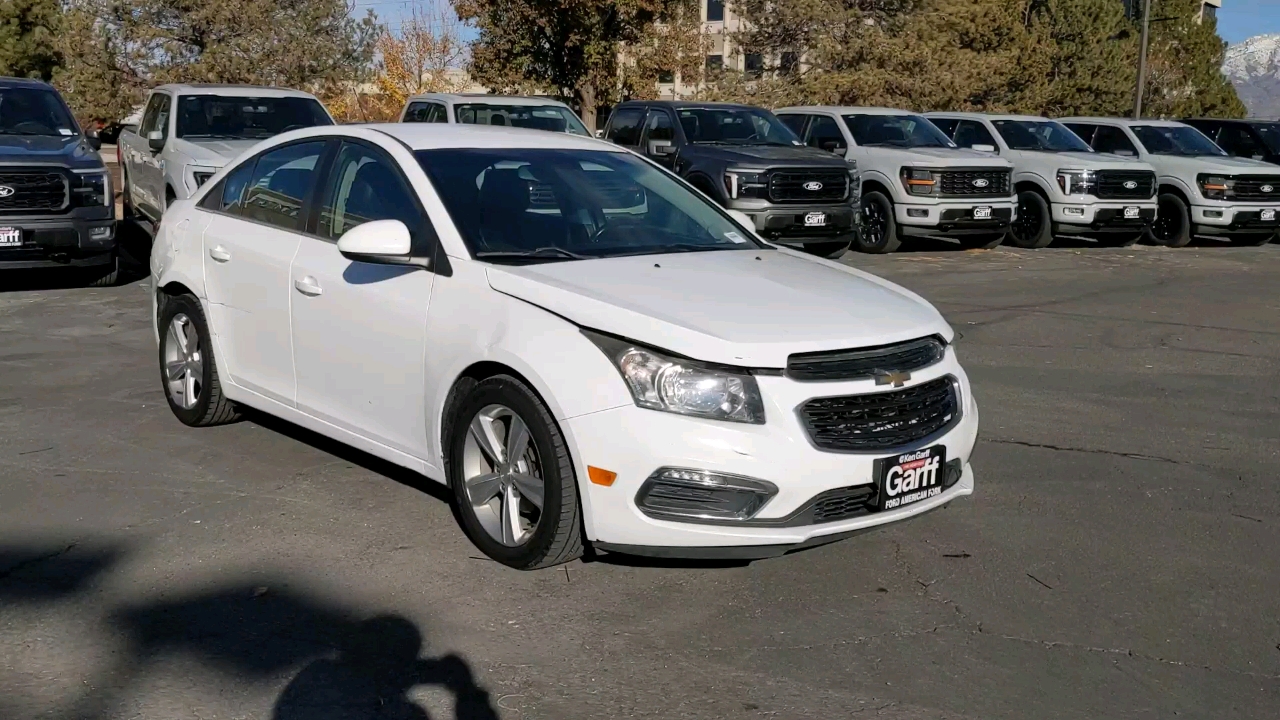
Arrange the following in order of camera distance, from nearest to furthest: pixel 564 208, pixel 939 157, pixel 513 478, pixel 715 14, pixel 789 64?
pixel 513 478 → pixel 564 208 → pixel 939 157 → pixel 789 64 → pixel 715 14

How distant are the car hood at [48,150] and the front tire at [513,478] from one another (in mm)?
8226

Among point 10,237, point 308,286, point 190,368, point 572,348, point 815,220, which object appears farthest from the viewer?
point 815,220

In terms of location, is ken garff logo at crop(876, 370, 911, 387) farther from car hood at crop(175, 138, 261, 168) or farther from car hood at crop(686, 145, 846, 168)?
car hood at crop(686, 145, 846, 168)

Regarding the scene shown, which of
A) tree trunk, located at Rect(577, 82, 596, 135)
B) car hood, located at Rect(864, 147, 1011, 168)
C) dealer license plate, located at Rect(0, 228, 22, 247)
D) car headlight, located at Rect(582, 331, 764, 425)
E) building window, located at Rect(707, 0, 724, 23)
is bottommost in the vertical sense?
dealer license plate, located at Rect(0, 228, 22, 247)

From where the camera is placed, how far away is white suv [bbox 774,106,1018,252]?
17.3 meters

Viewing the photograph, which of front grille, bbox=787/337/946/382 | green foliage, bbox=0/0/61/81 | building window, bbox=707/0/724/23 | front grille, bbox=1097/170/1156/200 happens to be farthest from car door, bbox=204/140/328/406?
building window, bbox=707/0/724/23

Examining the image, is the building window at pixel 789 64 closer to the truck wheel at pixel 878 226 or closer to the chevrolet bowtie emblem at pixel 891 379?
the truck wheel at pixel 878 226

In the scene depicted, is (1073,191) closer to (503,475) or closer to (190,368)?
(190,368)

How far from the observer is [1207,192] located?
19.3 m

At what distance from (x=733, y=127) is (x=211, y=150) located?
21.0 ft

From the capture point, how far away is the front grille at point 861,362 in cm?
472

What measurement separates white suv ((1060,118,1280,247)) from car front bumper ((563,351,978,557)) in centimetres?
1633

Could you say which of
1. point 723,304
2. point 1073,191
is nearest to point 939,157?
point 1073,191

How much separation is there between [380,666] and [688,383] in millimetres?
1361
